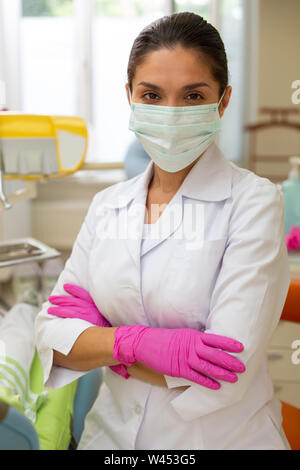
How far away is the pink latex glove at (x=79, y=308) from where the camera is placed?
1.08 meters

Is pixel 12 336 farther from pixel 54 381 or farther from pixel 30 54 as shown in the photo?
pixel 30 54

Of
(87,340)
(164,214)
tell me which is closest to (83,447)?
(87,340)

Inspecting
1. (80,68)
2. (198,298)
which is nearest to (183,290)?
(198,298)

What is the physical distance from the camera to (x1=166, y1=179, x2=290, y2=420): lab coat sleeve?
90cm

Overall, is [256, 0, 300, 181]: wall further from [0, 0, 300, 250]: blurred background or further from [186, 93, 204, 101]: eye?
[186, 93, 204, 101]: eye

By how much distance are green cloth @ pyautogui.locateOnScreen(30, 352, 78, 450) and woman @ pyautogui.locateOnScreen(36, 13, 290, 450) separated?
7 cm

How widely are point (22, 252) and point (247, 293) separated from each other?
0.88m

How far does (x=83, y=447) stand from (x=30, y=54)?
3.43 m

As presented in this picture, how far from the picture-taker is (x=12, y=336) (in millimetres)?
1366

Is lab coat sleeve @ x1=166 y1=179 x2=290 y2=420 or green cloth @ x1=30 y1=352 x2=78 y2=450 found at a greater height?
lab coat sleeve @ x1=166 y1=179 x2=290 y2=420

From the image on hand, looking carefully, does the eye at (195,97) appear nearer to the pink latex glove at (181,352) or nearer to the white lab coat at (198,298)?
the white lab coat at (198,298)

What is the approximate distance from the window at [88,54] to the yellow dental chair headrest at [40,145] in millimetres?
2453

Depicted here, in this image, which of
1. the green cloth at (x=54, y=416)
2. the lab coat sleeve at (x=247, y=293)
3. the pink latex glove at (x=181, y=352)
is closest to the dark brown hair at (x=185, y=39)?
the lab coat sleeve at (x=247, y=293)

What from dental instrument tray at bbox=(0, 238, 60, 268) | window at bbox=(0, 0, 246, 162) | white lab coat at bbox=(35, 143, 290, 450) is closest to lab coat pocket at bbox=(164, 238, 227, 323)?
white lab coat at bbox=(35, 143, 290, 450)
